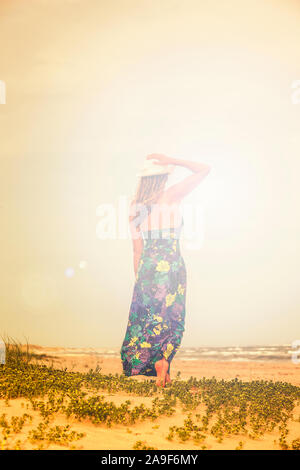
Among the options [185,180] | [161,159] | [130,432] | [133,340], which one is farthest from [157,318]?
[161,159]

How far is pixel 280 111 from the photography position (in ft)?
29.0

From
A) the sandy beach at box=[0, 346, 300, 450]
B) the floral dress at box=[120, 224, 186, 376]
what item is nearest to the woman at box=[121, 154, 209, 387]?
the floral dress at box=[120, 224, 186, 376]

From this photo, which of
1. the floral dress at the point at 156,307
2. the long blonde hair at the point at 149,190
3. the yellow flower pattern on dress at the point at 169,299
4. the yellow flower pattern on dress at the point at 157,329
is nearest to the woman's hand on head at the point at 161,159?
the long blonde hair at the point at 149,190

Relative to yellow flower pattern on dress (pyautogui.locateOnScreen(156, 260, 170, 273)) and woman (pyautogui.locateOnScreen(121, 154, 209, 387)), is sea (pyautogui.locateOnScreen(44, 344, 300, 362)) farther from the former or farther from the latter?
yellow flower pattern on dress (pyautogui.locateOnScreen(156, 260, 170, 273))

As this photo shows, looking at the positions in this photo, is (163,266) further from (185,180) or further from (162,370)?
(162,370)

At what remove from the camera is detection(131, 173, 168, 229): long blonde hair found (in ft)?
22.7

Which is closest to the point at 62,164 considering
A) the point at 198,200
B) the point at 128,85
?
the point at 128,85

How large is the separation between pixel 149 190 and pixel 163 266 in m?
1.36

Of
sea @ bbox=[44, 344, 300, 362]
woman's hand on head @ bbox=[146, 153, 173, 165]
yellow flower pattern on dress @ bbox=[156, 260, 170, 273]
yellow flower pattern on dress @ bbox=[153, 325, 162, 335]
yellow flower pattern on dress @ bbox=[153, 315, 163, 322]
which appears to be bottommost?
sea @ bbox=[44, 344, 300, 362]

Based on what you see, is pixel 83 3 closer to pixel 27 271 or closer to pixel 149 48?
pixel 149 48
